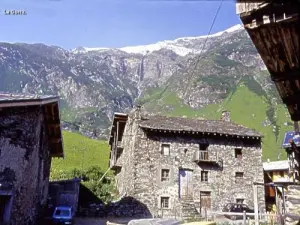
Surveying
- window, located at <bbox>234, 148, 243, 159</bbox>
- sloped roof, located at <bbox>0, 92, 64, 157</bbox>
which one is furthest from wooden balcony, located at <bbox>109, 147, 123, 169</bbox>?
window, located at <bbox>234, 148, 243, 159</bbox>

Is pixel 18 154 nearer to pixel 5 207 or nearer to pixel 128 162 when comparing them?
pixel 5 207

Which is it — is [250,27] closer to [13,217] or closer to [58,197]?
[13,217]

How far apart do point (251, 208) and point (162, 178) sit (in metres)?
8.80

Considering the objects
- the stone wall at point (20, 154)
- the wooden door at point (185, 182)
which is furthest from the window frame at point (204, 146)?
the stone wall at point (20, 154)

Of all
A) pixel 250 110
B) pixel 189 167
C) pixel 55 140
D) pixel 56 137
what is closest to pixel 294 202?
pixel 56 137

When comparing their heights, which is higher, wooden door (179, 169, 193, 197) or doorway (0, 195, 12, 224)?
wooden door (179, 169, 193, 197)

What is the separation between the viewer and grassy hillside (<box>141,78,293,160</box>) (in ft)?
418

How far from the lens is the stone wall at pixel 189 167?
31.2 m

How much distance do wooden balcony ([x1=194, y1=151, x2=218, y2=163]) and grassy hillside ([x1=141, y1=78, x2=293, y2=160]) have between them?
81489 mm

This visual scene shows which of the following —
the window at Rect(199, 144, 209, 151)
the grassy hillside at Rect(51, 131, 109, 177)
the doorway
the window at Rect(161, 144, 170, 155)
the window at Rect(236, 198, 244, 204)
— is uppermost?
the grassy hillside at Rect(51, 131, 109, 177)

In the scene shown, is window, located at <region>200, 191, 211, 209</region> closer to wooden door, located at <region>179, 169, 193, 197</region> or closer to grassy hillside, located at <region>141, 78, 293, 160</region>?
wooden door, located at <region>179, 169, 193, 197</region>

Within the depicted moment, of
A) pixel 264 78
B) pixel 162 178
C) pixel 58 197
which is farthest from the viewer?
pixel 264 78

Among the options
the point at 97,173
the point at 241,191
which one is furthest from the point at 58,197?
the point at 241,191

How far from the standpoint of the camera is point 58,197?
1117 inches
